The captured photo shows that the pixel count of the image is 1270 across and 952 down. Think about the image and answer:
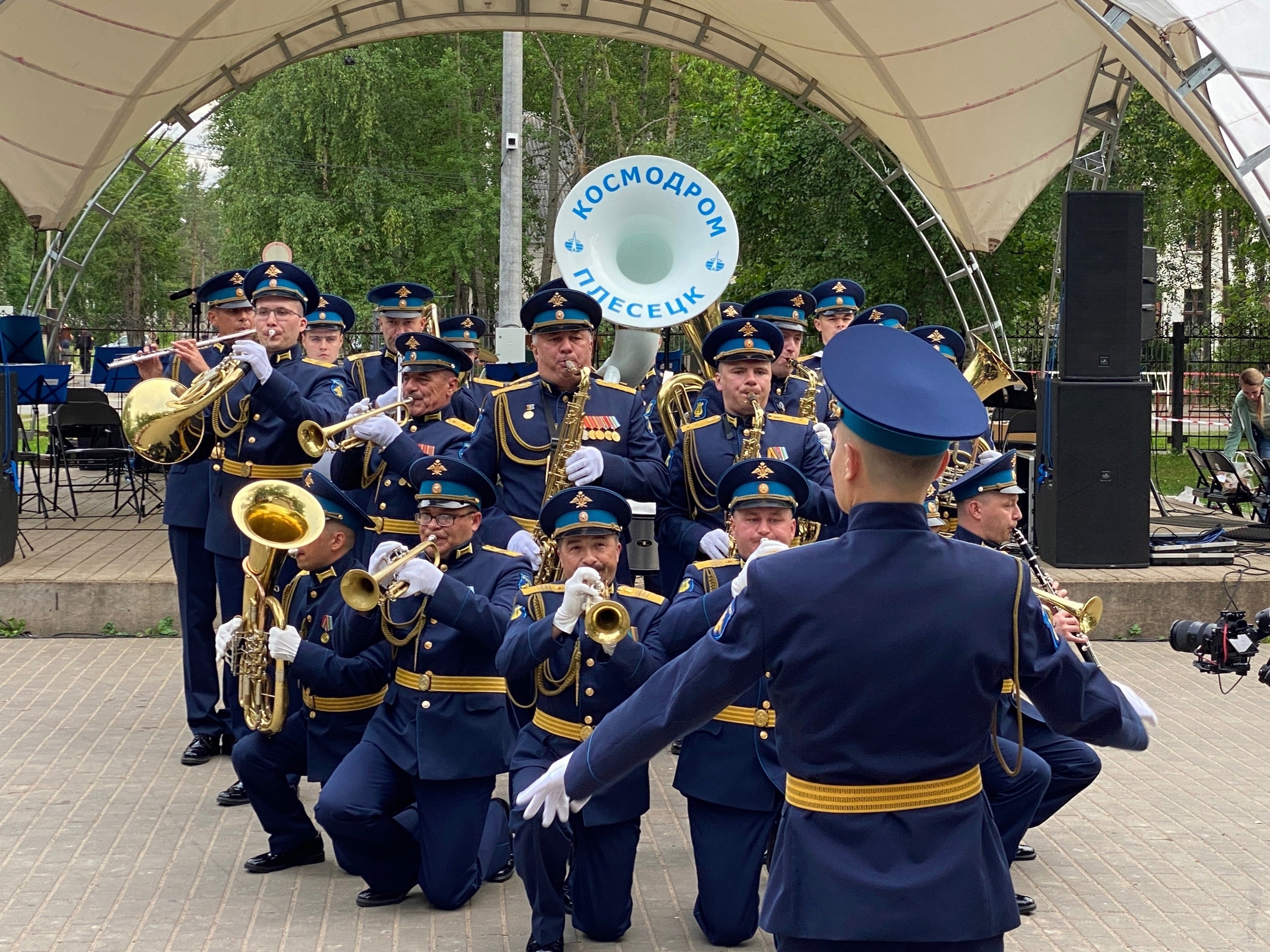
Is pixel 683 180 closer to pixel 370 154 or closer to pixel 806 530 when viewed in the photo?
pixel 806 530

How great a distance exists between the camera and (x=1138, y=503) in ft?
34.3

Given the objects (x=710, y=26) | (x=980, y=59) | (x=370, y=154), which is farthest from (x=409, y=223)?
(x=980, y=59)

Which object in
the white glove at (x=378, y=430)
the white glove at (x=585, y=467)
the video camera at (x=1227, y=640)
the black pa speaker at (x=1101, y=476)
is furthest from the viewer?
the black pa speaker at (x=1101, y=476)

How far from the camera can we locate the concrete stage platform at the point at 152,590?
9.45 meters

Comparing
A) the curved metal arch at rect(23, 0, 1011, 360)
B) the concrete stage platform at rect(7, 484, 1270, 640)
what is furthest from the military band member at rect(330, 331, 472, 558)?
the curved metal arch at rect(23, 0, 1011, 360)

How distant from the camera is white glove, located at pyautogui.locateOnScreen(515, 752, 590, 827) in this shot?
3129 mm

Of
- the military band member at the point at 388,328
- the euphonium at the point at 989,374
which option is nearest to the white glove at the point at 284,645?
the military band member at the point at 388,328

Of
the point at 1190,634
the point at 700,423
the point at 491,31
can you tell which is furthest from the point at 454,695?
the point at 491,31

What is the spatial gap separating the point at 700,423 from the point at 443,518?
57.4 inches

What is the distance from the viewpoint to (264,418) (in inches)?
263

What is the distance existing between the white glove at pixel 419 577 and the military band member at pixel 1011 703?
6.17 ft

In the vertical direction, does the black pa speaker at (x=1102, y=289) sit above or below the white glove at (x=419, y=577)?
above

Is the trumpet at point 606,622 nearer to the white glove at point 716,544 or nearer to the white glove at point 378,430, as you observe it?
the white glove at point 716,544

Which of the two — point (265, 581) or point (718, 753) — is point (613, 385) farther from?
point (718, 753)
